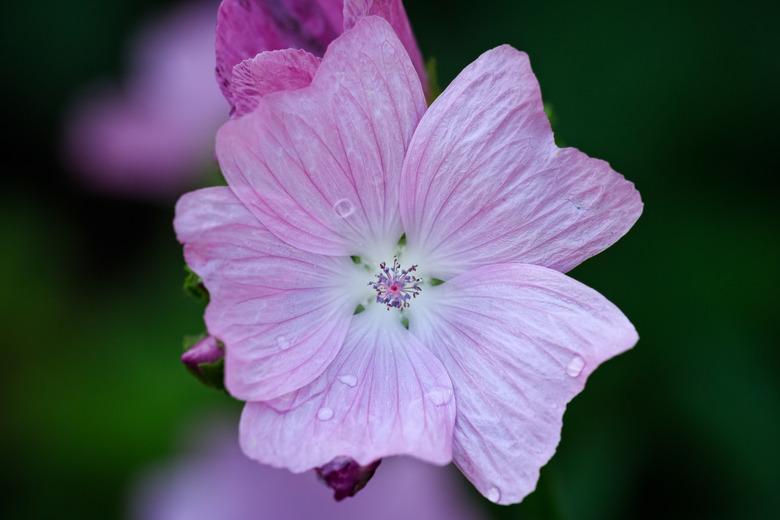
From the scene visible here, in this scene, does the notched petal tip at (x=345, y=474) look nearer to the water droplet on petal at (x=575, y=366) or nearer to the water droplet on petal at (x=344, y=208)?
the water droplet on petal at (x=575, y=366)

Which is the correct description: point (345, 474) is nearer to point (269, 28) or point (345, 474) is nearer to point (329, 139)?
point (329, 139)

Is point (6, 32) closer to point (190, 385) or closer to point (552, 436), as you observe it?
point (190, 385)

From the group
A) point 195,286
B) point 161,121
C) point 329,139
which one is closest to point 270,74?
point 329,139

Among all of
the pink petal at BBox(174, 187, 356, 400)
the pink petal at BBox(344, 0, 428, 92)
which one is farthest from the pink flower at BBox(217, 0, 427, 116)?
the pink petal at BBox(174, 187, 356, 400)

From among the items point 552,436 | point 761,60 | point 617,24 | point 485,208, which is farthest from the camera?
point 617,24

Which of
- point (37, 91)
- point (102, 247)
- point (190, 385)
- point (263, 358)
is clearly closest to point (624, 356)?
point (190, 385)

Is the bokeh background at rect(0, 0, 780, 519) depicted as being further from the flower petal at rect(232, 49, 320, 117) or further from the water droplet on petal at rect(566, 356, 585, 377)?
the flower petal at rect(232, 49, 320, 117)
